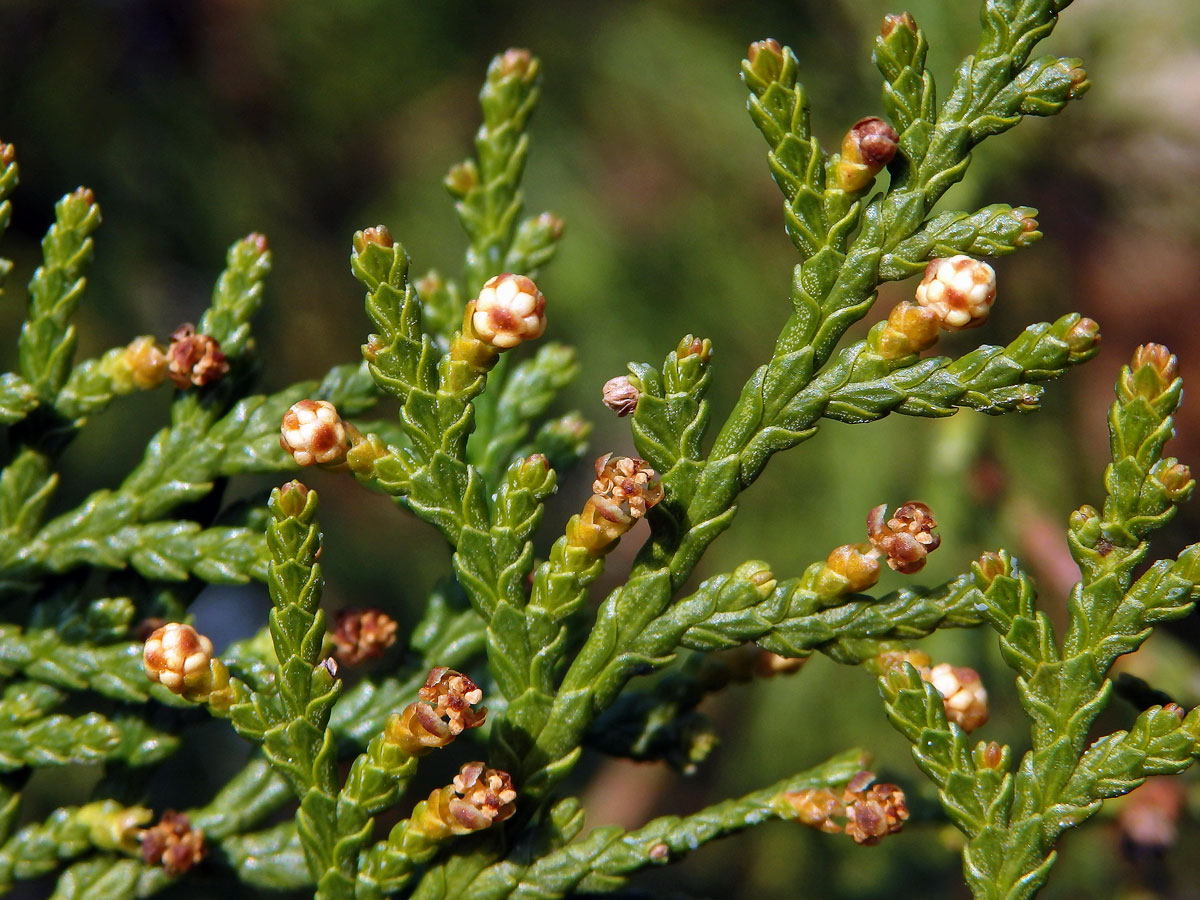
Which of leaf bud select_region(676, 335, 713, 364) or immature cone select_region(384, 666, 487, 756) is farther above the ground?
leaf bud select_region(676, 335, 713, 364)

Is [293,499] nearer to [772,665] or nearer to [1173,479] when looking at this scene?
Answer: [772,665]

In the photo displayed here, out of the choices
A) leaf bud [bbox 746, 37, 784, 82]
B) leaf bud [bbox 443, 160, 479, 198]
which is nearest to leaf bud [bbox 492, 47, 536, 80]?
leaf bud [bbox 443, 160, 479, 198]

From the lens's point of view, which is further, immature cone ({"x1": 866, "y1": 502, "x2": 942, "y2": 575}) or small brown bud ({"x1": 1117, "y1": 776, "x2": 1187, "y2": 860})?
small brown bud ({"x1": 1117, "y1": 776, "x2": 1187, "y2": 860})

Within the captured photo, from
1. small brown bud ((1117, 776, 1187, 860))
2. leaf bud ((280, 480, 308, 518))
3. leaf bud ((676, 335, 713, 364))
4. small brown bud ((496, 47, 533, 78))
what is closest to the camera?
leaf bud ((280, 480, 308, 518))

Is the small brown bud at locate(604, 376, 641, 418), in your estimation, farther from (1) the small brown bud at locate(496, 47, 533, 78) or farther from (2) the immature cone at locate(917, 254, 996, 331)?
(1) the small brown bud at locate(496, 47, 533, 78)

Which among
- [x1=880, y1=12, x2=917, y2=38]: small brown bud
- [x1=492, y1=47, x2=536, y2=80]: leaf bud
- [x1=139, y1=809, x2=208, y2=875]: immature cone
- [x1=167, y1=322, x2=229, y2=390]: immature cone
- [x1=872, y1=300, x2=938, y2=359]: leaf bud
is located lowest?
[x1=139, y1=809, x2=208, y2=875]: immature cone

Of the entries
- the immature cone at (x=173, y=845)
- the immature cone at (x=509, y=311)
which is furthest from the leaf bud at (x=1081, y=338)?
the immature cone at (x=173, y=845)

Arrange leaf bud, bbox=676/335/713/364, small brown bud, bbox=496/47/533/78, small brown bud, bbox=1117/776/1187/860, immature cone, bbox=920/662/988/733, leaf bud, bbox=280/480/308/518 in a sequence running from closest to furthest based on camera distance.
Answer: leaf bud, bbox=280/480/308/518 → leaf bud, bbox=676/335/713/364 → immature cone, bbox=920/662/988/733 → small brown bud, bbox=496/47/533/78 → small brown bud, bbox=1117/776/1187/860
